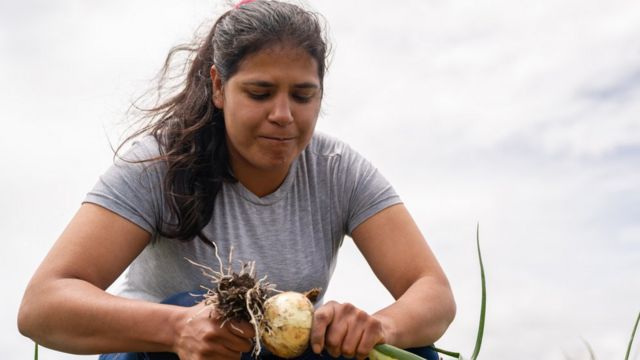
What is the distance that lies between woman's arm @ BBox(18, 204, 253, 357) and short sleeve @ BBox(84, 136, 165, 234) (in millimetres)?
24

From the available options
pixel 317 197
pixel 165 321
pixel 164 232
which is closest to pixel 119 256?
pixel 164 232

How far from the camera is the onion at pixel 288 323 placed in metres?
1.69

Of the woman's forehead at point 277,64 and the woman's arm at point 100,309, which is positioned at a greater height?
the woman's forehead at point 277,64

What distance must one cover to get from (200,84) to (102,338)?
0.79 m

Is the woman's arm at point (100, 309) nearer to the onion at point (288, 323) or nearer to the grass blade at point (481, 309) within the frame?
the onion at point (288, 323)

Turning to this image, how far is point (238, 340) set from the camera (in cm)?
168

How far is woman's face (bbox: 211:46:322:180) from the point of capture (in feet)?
6.67

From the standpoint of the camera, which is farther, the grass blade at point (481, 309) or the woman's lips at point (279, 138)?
the woman's lips at point (279, 138)

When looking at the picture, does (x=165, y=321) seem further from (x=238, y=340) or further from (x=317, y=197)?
(x=317, y=197)

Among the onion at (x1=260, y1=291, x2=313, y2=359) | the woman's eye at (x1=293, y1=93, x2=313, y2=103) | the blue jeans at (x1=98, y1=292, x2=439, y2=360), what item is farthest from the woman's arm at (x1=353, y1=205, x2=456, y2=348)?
the woman's eye at (x1=293, y1=93, x2=313, y2=103)

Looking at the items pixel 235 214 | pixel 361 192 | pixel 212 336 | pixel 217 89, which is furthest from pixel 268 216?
pixel 212 336

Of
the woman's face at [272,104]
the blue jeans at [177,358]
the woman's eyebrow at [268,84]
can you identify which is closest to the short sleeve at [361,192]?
the woman's face at [272,104]

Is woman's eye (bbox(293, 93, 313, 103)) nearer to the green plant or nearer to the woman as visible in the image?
the woman

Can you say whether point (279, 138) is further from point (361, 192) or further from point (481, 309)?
point (481, 309)
